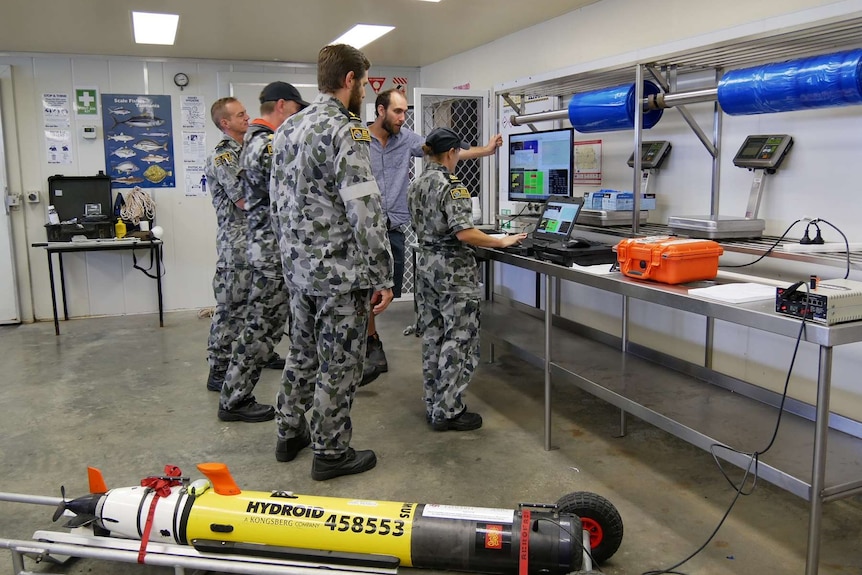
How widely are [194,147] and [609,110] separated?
4496 mm

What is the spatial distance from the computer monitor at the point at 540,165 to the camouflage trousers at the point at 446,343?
867 millimetres

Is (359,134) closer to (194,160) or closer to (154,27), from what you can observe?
(154,27)

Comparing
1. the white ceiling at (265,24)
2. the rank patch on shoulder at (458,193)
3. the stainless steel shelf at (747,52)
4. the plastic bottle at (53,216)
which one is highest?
the white ceiling at (265,24)

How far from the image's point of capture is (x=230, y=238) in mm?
3773

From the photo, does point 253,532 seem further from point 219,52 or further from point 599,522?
point 219,52

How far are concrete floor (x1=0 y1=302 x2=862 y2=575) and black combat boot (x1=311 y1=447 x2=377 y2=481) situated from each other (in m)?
0.04

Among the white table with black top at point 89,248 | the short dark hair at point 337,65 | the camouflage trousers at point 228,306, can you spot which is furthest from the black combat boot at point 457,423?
the white table with black top at point 89,248

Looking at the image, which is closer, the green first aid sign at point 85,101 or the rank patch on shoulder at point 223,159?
the rank patch on shoulder at point 223,159

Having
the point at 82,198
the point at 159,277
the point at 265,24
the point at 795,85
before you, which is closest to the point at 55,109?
the point at 82,198

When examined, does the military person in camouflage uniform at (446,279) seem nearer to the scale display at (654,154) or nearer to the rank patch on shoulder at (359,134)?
the rank patch on shoulder at (359,134)

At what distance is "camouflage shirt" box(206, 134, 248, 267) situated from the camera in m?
3.68

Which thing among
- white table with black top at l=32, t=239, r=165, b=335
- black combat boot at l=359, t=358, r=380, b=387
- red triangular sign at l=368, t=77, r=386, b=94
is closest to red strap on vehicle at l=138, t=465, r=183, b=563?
black combat boot at l=359, t=358, r=380, b=387

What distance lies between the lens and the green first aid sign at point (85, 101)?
6.29 metres

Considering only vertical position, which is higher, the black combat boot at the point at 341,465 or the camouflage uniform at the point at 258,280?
the camouflage uniform at the point at 258,280
